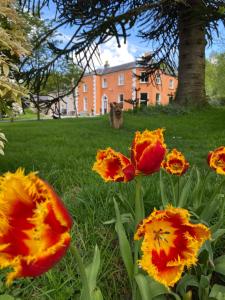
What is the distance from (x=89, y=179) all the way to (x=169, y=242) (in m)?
2.65

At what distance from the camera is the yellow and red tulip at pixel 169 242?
3.46 feet

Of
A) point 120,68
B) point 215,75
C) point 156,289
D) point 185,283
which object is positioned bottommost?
point 185,283

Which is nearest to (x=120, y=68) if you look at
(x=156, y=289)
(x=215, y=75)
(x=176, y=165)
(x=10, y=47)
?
(x=215, y=75)

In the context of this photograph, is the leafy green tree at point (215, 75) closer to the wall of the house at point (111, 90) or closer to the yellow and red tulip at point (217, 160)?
the wall of the house at point (111, 90)

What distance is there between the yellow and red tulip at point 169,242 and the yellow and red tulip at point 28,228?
12.7 inches

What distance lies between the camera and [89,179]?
3.72 metres

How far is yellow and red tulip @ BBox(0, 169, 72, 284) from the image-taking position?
0.80 metres

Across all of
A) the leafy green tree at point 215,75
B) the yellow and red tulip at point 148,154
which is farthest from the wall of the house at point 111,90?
the yellow and red tulip at point 148,154

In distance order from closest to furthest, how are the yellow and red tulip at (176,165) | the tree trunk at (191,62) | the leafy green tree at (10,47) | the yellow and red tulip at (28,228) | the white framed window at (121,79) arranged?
the yellow and red tulip at (28,228)
the yellow and red tulip at (176,165)
the leafy green tree at (10,47)
the tree trunk at (191,62)
the white framed window at (121,79)

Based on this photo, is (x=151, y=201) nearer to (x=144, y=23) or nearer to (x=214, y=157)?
(x=214, y=157)

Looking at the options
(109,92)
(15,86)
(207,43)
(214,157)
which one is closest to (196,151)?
(15,86)

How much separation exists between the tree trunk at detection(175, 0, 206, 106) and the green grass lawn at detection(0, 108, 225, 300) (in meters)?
1.84

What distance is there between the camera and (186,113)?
39.7 feet

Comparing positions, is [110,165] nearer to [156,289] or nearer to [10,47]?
[156,289]
